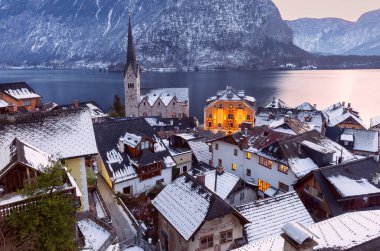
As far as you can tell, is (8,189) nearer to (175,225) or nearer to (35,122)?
(35,122)

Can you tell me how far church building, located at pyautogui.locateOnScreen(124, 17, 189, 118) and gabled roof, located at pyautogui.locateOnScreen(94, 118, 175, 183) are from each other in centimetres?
5645

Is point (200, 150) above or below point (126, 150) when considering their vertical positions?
below

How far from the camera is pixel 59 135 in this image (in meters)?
23.8

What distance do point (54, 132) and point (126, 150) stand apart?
15.4 m

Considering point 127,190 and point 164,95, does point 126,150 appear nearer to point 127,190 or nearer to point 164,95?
point 127,190

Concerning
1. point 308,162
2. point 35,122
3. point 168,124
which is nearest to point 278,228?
point 308,162

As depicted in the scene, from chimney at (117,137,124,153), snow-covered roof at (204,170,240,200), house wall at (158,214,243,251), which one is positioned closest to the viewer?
house wall at (158,214,243,251)

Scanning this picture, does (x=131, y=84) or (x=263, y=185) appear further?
(x=131, y=84)

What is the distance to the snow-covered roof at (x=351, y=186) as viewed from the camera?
99.5ft

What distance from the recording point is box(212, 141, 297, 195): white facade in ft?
127

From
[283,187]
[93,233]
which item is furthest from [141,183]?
[283,187]

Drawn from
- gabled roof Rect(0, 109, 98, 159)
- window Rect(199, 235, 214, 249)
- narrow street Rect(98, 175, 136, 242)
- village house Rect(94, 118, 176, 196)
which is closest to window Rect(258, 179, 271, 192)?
village house Rect(94, 118, 176, 196)

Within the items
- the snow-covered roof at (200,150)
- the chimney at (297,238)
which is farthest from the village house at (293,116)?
the chimney at (297,238)

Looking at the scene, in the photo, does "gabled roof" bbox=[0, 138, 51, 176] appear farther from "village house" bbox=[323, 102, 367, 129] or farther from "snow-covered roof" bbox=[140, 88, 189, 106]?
"snow-covered roof" bbox=[140, 88, 189, 106]
